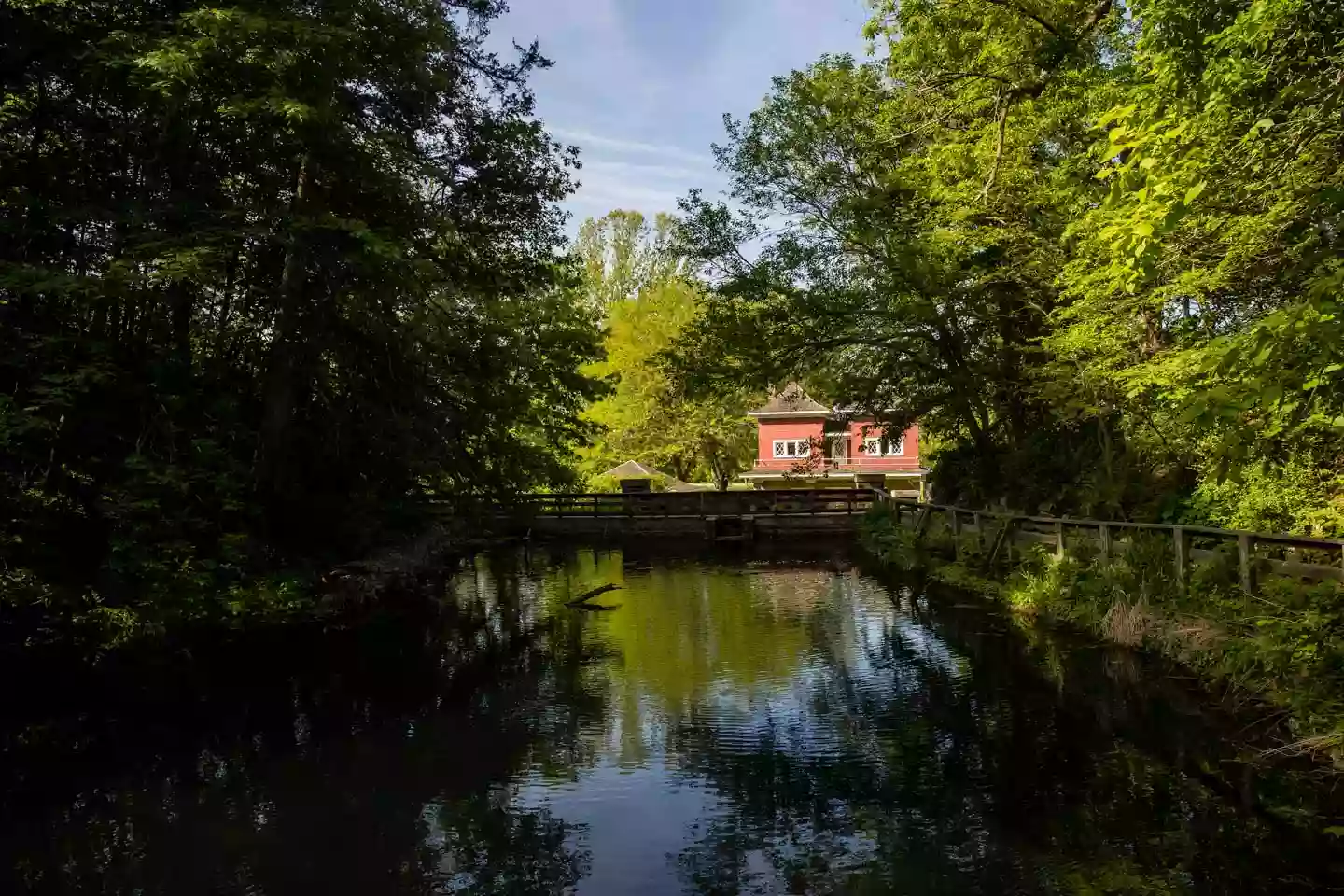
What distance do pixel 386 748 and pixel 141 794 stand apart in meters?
2.07

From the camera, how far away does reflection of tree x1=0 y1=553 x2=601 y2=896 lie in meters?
6.29

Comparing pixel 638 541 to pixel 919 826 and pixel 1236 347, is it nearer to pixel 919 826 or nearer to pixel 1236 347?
pixel 919 826

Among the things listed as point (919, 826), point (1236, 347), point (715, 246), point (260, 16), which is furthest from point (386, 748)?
point (715, 246)

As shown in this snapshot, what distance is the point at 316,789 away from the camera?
7934 millimetres

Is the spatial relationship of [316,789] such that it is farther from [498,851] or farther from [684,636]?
[684,636]

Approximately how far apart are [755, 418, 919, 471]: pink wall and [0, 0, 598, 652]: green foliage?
27.8m

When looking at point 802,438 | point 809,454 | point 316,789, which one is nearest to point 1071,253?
point 316,789

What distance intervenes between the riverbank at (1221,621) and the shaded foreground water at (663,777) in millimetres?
408

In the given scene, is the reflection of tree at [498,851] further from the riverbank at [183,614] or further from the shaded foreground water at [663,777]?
the riverbank at [183,614]

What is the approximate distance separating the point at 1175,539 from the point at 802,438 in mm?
34554

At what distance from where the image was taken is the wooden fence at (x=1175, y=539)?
9039mm

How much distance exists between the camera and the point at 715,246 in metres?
23.2

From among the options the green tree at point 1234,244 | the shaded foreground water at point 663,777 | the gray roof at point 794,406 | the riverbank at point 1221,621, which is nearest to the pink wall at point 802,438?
the gray roof at point 794,406

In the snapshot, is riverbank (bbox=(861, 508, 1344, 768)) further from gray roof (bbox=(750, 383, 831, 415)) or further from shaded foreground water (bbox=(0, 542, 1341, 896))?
gray roof (bbox=(750, 383, 831, 415))
